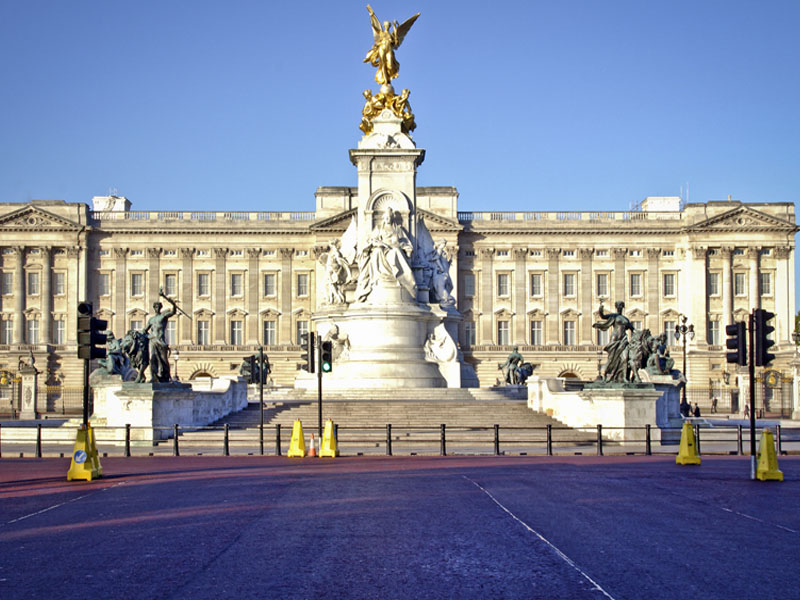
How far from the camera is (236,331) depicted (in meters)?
97.4

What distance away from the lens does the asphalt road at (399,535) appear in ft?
30.4

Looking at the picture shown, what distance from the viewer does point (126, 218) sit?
9862cm

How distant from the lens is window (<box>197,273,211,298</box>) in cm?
9812

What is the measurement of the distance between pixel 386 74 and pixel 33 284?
62010 millimetres

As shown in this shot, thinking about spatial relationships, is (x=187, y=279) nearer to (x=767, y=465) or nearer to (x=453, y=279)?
(x=453, y=279)

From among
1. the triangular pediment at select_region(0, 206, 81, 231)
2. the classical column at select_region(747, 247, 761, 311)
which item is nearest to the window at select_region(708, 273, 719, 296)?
the classical column at select_region(747, 247, 761, 311)

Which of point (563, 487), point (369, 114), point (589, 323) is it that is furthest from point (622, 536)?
point (589, 323)

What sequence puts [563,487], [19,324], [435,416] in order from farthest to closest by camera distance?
1. [19,324]
2. [435,416]
3. [563,487]

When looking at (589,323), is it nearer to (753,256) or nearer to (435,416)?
(753,256)

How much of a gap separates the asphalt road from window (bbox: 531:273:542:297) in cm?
7841

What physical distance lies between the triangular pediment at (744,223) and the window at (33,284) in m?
59.9

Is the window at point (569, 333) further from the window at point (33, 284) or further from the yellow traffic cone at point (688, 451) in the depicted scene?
the yellow traffic cone at point (688, 451)

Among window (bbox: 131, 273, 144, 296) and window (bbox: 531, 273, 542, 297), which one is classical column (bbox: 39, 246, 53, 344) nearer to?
window (bbox: 131, 273, 144, 296)

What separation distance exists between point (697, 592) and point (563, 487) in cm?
829
